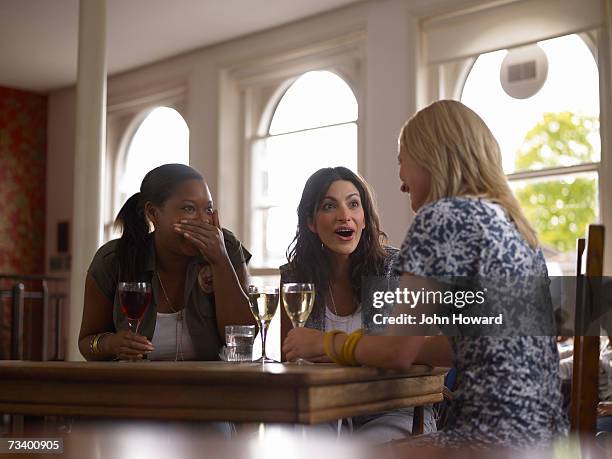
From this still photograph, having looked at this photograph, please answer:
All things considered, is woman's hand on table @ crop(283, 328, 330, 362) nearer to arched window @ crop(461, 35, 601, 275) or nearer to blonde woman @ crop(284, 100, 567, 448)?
blonde woman @ crop(284, 100, 567, 448)

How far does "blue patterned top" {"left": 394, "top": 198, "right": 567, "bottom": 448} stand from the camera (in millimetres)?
1426

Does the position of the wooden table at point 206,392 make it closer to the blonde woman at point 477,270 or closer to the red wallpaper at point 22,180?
the blonde woman at point 477,270

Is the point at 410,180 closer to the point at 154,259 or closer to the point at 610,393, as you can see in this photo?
the point at 154,259

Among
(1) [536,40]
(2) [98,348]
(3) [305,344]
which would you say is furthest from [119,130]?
(3) [305,344]

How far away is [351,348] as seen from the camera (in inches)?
61.1

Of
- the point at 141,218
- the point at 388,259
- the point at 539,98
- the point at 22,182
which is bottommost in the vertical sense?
the point at 388,259

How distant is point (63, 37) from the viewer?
661 cm

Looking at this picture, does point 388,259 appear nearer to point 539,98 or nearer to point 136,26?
point 539,98

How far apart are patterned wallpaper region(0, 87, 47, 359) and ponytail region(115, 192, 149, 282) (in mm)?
5816

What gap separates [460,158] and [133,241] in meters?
1.21

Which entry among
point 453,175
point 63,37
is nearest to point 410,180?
point 453,175

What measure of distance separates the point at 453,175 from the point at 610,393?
1998mm

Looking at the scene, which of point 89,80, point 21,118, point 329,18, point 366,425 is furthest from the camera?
point 21,118

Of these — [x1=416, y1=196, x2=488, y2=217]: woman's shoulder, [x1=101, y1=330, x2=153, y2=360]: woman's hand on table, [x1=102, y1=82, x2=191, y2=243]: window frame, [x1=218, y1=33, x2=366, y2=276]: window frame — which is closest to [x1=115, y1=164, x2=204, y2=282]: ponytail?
[x1=101, y1=330, x2=153, y2=360]: woman's hand on table
